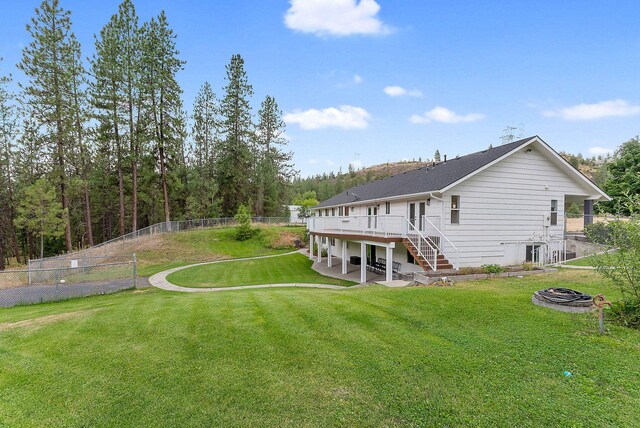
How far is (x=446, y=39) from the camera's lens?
58.2 feet

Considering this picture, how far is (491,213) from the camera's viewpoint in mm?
13516

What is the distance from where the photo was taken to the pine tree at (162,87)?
92.9 ft

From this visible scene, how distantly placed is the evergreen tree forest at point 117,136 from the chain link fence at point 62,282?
11.1 metres

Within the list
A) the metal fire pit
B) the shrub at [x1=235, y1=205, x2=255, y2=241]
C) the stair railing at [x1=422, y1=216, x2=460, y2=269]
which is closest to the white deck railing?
the stair railing at [x1=422, y1=216, x2=460, y2=269]

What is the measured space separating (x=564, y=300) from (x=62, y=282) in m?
19.9

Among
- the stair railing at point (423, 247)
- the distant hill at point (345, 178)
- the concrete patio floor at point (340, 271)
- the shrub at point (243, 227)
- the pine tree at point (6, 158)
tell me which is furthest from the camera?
the distant hill at point (345, 178)

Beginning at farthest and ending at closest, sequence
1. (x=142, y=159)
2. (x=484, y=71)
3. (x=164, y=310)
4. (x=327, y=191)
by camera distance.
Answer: (x=327, y=191) → (x=142, y=159) → (x=484, y=71) → (x=164, y=310)

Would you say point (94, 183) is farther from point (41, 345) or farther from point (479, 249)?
point (479, 249)

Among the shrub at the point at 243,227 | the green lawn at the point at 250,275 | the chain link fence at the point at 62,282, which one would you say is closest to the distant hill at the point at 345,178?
the shrub at the point at 243,227

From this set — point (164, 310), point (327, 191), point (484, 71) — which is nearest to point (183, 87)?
point (484, 71)

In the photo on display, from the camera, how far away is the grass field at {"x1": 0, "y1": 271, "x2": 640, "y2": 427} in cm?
340

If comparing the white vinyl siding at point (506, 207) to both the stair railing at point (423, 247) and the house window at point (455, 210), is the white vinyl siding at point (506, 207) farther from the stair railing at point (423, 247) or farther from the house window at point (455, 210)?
the stair railing at point (423, 247)

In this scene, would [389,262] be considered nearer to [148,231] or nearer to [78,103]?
[148,231]

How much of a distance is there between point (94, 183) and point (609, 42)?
154ft
